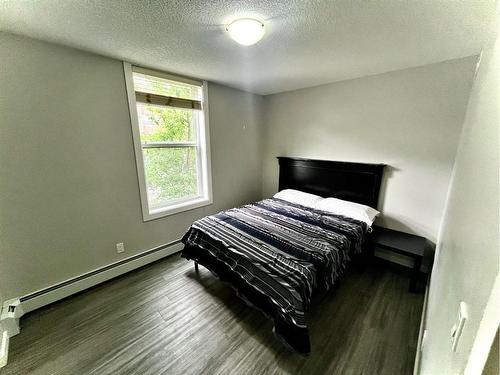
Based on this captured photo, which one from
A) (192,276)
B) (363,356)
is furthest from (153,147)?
(363,356)

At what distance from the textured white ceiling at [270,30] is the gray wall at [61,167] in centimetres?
25

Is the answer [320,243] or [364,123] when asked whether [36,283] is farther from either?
[364,123]

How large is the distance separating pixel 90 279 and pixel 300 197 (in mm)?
2722

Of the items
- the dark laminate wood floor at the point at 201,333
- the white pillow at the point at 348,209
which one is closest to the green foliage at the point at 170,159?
the dark laminate wood floor at the point at 201,333

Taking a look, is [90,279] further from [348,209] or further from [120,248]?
[348,209]

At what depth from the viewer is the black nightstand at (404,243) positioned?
2102 mm

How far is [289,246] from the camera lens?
6.25 feet

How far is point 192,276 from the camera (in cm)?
243

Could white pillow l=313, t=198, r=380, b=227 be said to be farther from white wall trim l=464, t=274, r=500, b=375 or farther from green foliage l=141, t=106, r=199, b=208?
white wall trim l=464, t=274, r=500, b=375

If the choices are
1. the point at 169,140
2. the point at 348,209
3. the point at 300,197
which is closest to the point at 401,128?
the point at 348,209

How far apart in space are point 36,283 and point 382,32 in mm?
3583

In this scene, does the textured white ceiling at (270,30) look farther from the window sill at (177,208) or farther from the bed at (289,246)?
the window sill at (177,208)

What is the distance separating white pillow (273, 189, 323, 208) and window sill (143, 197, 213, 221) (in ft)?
3.83

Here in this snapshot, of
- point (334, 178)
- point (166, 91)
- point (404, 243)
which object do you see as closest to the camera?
point (404, 243)
